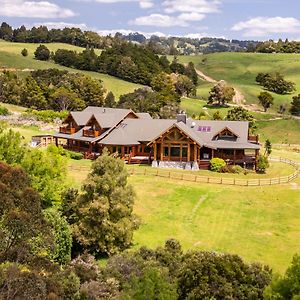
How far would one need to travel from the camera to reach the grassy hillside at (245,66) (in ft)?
505

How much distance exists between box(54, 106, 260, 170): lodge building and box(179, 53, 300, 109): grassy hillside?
81476mm

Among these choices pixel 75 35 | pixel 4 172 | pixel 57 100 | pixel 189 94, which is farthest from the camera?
pixel 75 35

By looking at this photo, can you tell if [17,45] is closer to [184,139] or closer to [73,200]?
[184,139]

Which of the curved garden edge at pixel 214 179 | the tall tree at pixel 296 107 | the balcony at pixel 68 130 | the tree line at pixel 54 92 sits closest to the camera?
the curved garden edge at pixel 214 179

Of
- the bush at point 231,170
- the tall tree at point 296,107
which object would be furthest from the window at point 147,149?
the tall tree at point 296,107

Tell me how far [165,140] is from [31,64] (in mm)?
102716

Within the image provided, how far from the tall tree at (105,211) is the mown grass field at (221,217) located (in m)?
1.76

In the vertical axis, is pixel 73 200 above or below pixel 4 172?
below

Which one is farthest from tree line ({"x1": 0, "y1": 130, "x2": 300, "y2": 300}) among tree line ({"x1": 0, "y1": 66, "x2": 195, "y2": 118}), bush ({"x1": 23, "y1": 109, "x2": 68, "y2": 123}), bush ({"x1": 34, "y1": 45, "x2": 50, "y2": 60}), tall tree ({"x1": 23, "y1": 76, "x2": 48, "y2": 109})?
bush ({"x1": 34, "y1": 45, "x2": 50, "y2": 60})

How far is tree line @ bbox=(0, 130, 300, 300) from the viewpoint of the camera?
17250 mm

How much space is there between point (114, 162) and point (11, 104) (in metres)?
74.3

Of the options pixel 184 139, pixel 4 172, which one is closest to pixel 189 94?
pixel 184 139

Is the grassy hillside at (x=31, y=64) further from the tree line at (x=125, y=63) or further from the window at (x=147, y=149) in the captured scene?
the window at (x=147, y=149)

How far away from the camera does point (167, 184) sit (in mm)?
45969
